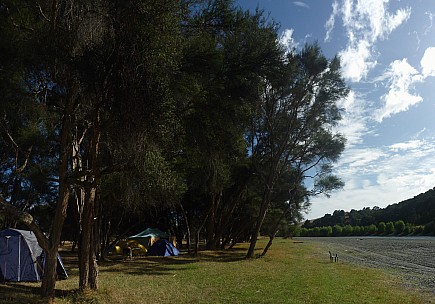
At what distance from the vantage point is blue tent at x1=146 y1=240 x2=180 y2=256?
25594mm

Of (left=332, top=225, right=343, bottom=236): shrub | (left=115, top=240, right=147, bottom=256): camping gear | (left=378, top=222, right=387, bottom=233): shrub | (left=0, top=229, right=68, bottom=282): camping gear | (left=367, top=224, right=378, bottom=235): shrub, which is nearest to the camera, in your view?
(left=0, top=229, right=68, bottom=282): camping gear

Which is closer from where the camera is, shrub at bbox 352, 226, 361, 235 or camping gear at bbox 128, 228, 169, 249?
camping gear at bbox 128, 228, 169, 249

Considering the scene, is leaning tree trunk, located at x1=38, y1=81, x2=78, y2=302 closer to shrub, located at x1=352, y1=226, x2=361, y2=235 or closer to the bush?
the bush

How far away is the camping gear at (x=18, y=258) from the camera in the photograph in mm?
12399

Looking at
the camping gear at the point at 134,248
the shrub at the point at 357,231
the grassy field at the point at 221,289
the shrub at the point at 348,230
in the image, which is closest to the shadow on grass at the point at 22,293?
the grassy field at the point at 221,289

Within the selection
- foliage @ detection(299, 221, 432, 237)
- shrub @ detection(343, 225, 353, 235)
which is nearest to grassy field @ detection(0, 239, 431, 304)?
foliage @ detection(299, 221, 432, 237)

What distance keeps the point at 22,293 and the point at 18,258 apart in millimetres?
2916

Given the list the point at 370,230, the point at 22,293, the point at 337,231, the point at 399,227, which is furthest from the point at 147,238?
the point at 337,231

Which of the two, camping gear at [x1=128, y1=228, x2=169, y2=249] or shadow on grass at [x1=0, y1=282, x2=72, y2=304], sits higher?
camping gear at [x1=128, y1=228, x2=169, y2=249]

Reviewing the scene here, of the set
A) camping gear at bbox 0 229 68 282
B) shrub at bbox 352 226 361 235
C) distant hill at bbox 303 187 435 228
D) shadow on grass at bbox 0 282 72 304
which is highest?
distant hill at bbox 303 187 435 228

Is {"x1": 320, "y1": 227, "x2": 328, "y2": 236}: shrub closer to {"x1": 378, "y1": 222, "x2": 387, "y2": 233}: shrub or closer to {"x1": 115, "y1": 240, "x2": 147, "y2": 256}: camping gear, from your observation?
{"x1": 378, "y1": 222, "x2": 387, "y2": 233}: shrub

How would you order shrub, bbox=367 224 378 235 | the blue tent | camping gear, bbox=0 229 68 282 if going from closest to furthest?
camping gear, bbox=0 229 68 282, the blue tent, shrub, bbox=367 224 378 235

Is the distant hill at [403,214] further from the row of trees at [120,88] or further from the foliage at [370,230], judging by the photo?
the row of trees at [120,88]

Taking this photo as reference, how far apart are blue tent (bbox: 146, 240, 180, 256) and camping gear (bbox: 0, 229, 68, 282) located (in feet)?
43.0
